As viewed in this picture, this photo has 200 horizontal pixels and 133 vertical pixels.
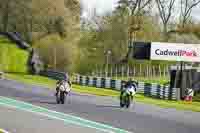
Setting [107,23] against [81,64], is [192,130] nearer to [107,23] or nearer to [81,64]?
[81,64]

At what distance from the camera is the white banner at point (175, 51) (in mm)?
41344

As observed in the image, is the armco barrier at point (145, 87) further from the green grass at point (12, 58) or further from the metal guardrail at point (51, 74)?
the green grass at point (12, 58)

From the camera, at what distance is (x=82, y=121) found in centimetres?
2050

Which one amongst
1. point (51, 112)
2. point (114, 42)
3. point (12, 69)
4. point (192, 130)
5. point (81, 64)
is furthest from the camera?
point (114, 42)

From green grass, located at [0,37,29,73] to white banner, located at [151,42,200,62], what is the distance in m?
20.8

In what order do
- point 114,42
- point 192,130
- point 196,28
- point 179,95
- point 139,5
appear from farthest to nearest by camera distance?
point 196,28 → point 139,5 → point 114,42 → point 179,95 → point 192,130

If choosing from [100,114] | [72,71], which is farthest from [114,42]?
[100,114]

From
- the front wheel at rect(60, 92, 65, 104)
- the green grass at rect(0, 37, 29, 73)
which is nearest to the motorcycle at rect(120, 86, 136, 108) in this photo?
the front wheel at rect(60, 92, 65, 104)

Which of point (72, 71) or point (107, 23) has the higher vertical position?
point (107, 23)

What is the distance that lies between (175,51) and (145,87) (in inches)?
147

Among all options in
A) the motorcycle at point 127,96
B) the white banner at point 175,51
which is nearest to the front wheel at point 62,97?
the motorcycle at point 127,96

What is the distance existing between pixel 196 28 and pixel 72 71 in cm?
3232

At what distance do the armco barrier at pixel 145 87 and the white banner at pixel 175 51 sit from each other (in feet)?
8.04

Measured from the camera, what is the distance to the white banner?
→ 41344mm
